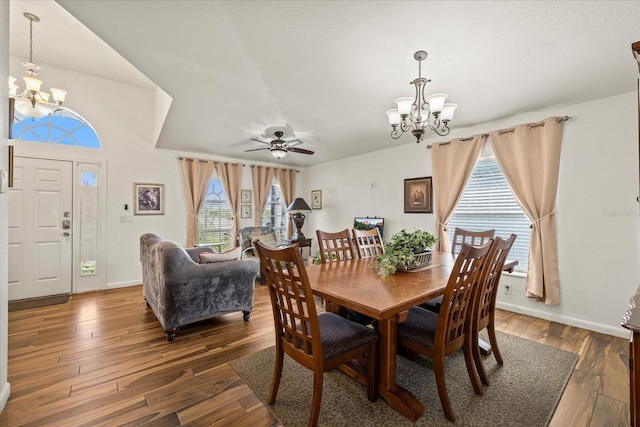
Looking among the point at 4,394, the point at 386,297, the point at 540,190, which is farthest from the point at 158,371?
the point at 540,190

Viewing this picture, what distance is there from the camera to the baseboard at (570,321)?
267 cm

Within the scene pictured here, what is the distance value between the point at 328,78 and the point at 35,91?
3.03 m

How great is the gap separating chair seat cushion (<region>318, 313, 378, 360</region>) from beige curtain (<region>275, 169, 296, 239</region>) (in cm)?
471

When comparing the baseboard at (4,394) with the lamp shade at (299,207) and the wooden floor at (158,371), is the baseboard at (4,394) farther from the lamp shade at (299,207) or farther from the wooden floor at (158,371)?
the lamp shade at (299,207)

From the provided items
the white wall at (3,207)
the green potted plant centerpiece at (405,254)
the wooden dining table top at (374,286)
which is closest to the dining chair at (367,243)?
the wooden dining table top at (374,286)

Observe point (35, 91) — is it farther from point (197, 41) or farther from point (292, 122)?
point (292, 122)

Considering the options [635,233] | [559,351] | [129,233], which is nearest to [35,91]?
[129,233]

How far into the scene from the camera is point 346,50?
2436 millimetres

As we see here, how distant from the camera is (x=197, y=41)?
8.00 feet

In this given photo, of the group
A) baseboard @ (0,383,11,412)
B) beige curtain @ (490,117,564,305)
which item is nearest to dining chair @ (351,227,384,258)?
beige curtain @ (490,117,564,305)

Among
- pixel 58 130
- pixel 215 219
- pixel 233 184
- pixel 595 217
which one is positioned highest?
pixel 58 130

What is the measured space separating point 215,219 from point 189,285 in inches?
120

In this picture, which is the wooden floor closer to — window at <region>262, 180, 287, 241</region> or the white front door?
the white front door

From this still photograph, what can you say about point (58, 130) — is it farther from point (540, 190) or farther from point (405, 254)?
point (540, 190)
